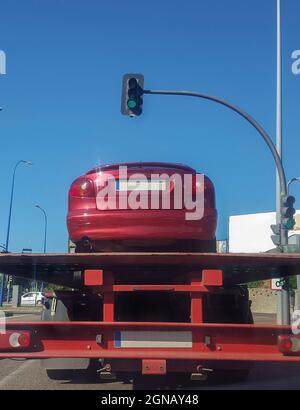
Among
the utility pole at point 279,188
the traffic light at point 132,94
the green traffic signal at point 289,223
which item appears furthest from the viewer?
the utility pole at point 279,188

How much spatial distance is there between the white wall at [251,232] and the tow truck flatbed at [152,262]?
58.2m

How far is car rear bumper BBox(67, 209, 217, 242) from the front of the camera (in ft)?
17.0

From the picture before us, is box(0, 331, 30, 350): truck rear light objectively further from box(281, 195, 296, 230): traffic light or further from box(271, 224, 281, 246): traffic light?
box(271, 224, 281, 246): traffic light

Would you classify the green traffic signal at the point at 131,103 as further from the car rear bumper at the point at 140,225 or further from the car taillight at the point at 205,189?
the car rear bumper at the point at 140,225

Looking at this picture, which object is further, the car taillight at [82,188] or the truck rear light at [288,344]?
the car taillight at [82,188]

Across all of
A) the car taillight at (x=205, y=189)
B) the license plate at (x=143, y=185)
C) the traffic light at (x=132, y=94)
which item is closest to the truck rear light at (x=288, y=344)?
the car taillight at (x=205, y=189)

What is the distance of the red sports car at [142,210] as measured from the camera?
205 inches

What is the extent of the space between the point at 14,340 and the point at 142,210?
1.69 meters

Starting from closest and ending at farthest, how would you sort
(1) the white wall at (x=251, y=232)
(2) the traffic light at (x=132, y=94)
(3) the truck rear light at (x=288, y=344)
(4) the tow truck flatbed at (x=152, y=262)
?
1. (3) the truck rear light at (x=288, y=344)
2. (4) the tow truck flatbed at (x=152, y=262)
3. (2) the traffic light at (x=132, y=94)
4. (1) the white wall at (x=251, y=232)

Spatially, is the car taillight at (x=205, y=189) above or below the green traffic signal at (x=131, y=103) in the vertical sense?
below

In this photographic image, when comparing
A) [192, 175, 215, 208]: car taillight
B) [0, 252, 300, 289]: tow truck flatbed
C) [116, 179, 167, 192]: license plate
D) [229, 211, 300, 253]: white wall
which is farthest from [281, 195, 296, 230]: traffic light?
[229, 211, 300, 253]: white wall

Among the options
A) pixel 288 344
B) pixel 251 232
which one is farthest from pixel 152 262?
pixel 251 232

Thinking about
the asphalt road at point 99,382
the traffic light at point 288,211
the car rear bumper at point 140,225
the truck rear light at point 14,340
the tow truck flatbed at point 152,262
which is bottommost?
the asphalt road at point 99,382

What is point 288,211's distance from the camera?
13.1 meters
